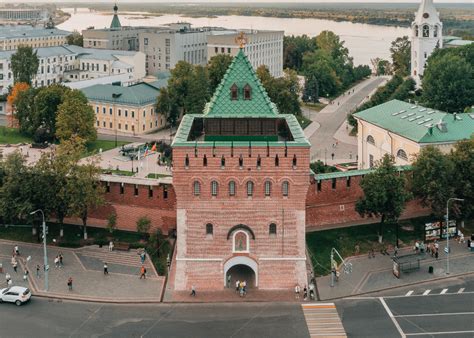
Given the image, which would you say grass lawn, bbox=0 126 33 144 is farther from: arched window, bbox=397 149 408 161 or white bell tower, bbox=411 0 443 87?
white bell tower, bbox=411 0 443 87

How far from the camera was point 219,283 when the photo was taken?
140ft

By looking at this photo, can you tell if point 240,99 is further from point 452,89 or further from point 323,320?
point 452,89

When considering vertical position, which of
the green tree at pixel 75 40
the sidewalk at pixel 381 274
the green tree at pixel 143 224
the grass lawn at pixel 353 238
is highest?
Answer: the green tree at pixel 75 40

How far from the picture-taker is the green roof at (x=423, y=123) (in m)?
57.8

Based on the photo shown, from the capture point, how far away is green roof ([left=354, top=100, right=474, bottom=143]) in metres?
57.8

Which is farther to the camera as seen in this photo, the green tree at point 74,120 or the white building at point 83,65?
the white building at point 83,65

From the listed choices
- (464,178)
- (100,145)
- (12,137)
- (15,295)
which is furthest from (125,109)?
(15,295)

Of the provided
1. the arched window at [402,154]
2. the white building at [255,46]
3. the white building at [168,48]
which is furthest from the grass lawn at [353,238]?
the white building at [168,48]

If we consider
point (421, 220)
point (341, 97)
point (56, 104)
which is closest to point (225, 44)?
point (341, 97)

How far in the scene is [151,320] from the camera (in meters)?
38.8

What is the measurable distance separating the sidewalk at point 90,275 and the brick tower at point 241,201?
7.85 ft

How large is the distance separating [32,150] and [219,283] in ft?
135

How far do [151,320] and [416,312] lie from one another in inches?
533

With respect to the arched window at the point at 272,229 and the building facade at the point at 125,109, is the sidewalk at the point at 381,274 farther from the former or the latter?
the building facade at the point at 125,109
